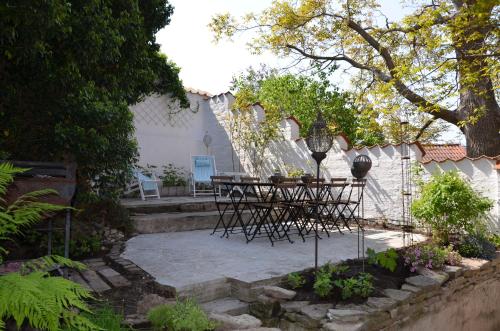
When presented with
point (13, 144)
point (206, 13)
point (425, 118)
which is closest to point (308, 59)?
point (206, 13)

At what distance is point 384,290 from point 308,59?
297 inches

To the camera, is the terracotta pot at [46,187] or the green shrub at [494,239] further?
the green shrub at [494,239]

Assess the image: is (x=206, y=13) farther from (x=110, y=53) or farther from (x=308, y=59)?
(x=110, y=53)

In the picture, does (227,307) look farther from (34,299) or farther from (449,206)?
(449,206)

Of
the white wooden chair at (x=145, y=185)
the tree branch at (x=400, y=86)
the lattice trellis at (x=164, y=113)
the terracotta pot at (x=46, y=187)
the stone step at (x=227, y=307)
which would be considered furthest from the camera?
the lattice trellis at (x=164, y=113)

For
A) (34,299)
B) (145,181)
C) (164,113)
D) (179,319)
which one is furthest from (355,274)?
(164,113)

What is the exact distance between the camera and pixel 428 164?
6031 millimetres

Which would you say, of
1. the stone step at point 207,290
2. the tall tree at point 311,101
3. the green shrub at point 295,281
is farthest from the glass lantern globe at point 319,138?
the tall tree at point 311,101

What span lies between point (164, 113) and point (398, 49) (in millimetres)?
5469

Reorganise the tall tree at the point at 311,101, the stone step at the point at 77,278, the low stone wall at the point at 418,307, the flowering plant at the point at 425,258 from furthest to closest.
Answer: the tall tree at the point at 311,101, the flowering plant at the point at 425,258, the stone step at the point at 77,278, the low stone wall at the point at 418,307

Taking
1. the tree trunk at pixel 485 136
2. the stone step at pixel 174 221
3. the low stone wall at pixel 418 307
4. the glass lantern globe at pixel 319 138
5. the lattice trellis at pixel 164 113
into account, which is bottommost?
the low stone wall at pixel 418 307

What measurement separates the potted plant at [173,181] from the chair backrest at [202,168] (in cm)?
40

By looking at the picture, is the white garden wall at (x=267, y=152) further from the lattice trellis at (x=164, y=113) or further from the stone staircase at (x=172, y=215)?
the stone staircase at (x=172, y=215)

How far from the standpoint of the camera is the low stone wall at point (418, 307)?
2.90 m
